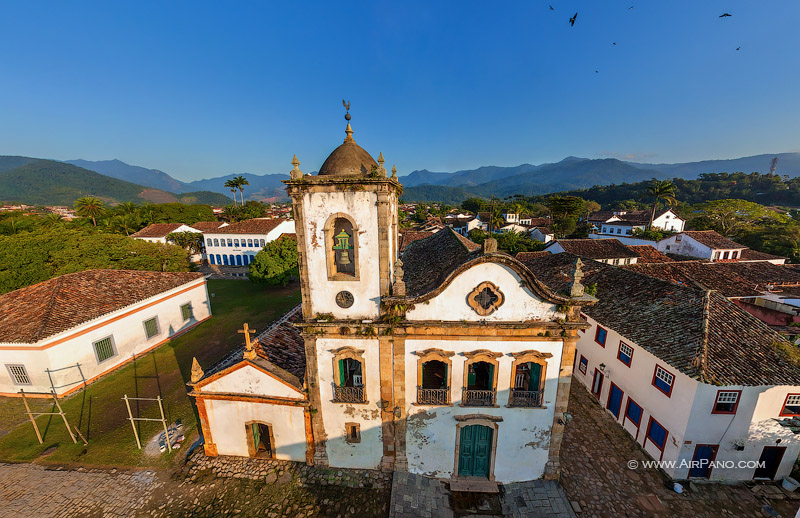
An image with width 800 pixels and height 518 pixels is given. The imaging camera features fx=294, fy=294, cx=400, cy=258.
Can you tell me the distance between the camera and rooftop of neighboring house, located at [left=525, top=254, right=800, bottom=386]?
42.5ft

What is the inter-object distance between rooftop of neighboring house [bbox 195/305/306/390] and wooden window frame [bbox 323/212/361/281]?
2888 mm

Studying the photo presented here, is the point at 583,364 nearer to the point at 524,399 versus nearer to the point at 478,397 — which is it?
the point at 524,399

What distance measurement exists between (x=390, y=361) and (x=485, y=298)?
503cm

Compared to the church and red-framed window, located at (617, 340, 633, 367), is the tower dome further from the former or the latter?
red-framed window, located at (617, 340, 633, 367)

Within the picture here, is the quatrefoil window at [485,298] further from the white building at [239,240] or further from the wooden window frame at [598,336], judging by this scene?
the white building at [239,240]

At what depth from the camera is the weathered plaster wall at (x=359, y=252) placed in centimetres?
1216

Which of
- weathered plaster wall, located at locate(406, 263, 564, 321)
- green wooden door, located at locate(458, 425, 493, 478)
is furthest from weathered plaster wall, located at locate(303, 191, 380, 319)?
green wooden door, located at locate(458, 425, 493, 478)

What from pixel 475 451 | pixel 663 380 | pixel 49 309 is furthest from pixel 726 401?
pixel 49 309

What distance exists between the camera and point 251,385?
45.7 ft

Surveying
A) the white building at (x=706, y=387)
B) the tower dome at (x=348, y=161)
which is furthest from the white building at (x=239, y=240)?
the white building at (x=706, y=387)

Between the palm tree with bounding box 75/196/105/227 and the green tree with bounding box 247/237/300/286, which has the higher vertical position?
the palm tree with bounding box 75/196/105/227

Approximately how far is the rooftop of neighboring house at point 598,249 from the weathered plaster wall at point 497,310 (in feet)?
107

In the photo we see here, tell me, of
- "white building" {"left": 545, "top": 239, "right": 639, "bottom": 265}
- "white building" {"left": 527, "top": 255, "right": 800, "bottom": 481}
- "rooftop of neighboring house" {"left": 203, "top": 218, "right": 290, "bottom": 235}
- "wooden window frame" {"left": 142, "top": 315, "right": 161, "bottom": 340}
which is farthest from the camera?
"rooftop of neighboring house" {"left": 203, "top": 218, "right": 290, "bottom": 235}

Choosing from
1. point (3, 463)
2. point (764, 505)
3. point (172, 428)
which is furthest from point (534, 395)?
point (3, 463)
